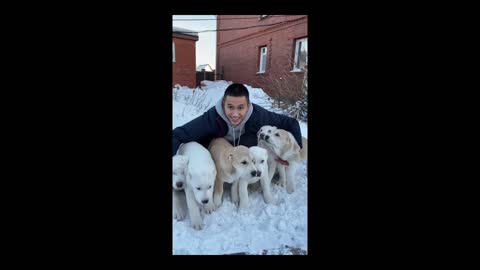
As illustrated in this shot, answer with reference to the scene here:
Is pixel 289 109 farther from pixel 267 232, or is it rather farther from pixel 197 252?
pixel 197 252

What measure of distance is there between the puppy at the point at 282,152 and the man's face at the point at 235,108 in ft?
0.66

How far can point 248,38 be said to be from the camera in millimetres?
2344

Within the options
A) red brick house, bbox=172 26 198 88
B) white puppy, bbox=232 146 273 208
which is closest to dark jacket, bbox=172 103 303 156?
white puppy, bbox=232 146 273 208

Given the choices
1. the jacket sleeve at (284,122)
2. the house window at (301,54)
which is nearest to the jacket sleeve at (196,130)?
the jacket sleeve at (284,122)

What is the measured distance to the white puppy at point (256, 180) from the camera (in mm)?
2074

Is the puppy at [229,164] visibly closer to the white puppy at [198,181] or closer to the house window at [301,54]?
the white puppy at [198,181]

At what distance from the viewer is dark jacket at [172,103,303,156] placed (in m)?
2.12

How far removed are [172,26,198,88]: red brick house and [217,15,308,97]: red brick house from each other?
24 cm

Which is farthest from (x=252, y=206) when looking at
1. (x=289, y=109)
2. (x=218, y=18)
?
(x=218, y=18)

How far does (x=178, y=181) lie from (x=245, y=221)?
1.98 ft

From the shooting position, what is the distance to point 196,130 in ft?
7.00

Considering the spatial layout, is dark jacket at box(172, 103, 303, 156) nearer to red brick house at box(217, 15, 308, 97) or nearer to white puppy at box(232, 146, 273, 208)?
white puppy at box(232, 146, 273, 208)

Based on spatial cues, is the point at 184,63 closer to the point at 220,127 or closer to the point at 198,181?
the point at 220,127

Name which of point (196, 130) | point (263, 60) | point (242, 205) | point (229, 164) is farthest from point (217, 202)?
point (263, 60)
